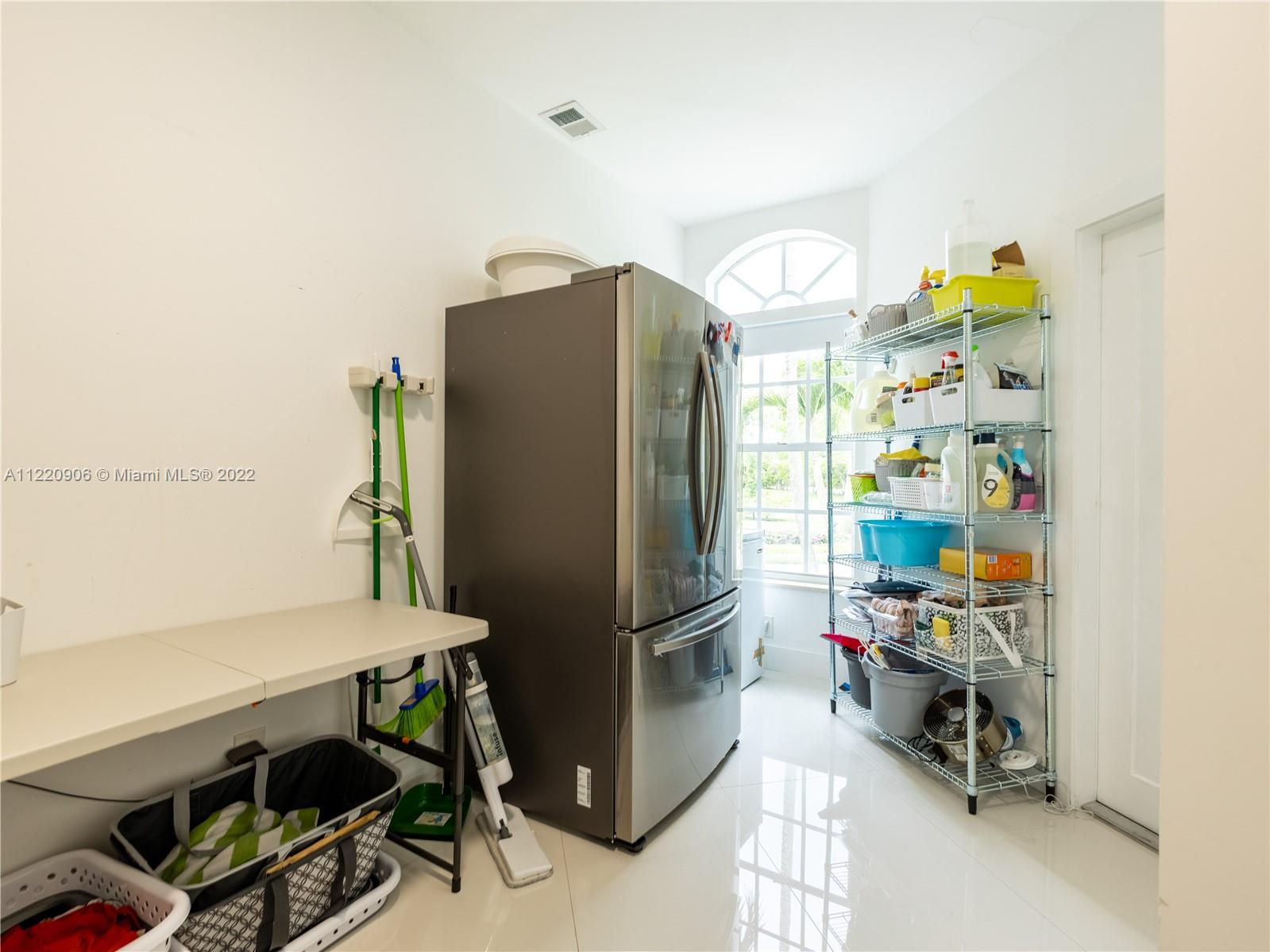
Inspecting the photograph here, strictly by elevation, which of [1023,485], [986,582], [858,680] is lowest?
[858,680]

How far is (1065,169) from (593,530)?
82.1 inches

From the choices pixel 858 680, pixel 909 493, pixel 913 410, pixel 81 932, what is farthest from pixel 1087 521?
pixel 81 932

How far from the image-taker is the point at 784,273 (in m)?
3.69

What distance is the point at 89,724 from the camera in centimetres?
97

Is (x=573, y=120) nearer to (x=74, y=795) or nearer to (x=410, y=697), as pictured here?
(x=410, y=697)

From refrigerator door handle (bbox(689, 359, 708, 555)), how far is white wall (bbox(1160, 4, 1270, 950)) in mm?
1607

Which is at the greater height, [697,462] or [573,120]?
[573,120]

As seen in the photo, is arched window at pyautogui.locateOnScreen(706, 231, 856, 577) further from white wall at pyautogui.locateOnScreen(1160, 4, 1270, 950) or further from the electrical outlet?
white wall at pyautogui.locateOnScreen(1160, 4, 1270, 950)

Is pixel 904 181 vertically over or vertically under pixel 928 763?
over

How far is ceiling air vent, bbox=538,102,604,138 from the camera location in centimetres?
257

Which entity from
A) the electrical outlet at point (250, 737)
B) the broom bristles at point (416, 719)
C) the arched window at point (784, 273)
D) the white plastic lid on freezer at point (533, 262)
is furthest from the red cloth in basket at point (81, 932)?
the arched window at point (784, 273)

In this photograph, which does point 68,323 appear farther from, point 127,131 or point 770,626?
point 770,626

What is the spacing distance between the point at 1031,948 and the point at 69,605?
7.85ft

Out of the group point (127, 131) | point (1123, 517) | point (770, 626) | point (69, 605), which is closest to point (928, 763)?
point (1123, 517)
